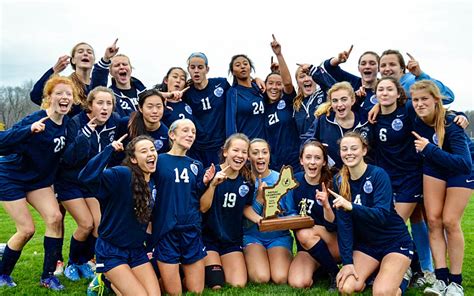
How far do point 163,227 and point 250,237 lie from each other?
4.01 feet

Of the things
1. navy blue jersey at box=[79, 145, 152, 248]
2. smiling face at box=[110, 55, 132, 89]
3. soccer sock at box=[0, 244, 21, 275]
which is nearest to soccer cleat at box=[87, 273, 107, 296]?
navy blue jersey at box=[79, 145, 152, 248]

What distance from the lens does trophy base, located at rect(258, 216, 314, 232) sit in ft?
16.1

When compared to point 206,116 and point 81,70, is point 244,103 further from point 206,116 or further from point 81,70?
point 81,70

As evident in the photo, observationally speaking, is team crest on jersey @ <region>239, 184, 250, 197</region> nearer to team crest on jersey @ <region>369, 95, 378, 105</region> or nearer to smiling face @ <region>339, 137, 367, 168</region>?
smiling face @ <region>339, 137, 367, 168</region>

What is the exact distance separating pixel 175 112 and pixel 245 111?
1.00 m

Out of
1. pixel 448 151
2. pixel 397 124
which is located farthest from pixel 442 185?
pixel 397 124

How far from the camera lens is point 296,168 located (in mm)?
6316

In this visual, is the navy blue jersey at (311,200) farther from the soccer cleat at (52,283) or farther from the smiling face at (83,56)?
the smiling face at (83,56)

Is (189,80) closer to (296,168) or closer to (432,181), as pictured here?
(296,168)

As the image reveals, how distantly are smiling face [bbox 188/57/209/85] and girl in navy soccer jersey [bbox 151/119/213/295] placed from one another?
151cm

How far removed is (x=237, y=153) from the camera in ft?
16.3

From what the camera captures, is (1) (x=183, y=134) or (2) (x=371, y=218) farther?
(1) (x=183, y=134)

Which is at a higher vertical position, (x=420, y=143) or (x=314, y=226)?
(x=420, y=143)

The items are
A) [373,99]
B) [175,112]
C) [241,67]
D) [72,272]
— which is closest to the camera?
[72,272]
